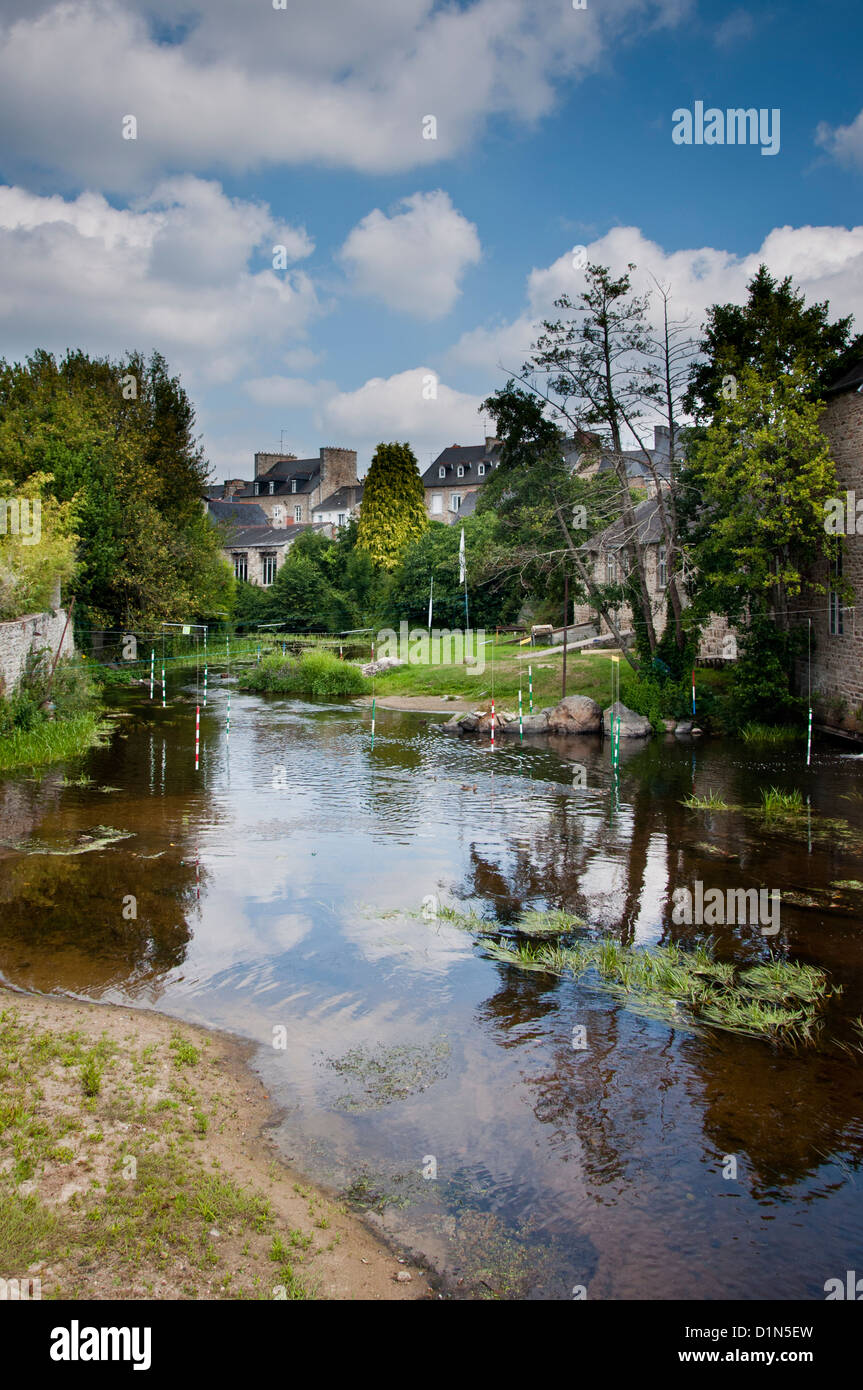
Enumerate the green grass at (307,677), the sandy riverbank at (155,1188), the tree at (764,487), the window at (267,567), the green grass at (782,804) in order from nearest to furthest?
the sandy riverbank at (155,1188) < the green grass at (782,804) < the tree at (764,487) < the green grass at (307,677) < the window at (267,567)

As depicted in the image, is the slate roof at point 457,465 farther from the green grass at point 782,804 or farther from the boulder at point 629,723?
the green grass at point 782,804

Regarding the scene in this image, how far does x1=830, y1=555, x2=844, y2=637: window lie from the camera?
24.3 m

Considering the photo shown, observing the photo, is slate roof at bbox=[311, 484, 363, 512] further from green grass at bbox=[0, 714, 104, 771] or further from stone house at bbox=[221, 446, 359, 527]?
green grass at bbox=[0, 714, 104, 771]

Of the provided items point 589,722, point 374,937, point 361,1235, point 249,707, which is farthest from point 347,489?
point 361,1235

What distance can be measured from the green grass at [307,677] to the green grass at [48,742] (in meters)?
13.1

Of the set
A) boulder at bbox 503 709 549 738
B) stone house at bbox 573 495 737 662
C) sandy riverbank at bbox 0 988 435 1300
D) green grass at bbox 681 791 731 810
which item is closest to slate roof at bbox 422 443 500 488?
stone house at bbox 573 495 737 662

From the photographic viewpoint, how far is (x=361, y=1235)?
566cm

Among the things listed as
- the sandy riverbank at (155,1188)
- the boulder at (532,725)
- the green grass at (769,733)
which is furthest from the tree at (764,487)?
the sandy riverbank at (155,1188)

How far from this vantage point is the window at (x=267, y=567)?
73.1 meters

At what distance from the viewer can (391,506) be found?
55031 millimetres

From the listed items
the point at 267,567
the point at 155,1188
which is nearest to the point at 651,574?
the point at 267,567
